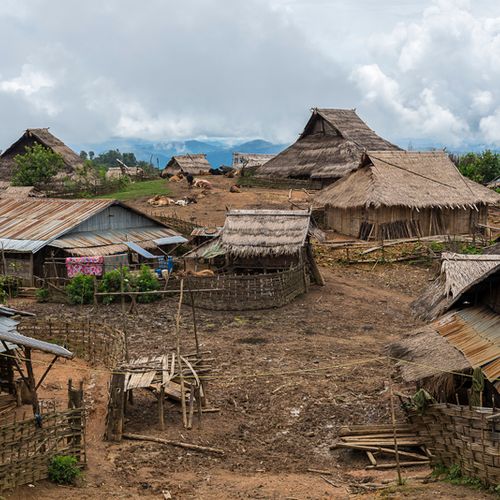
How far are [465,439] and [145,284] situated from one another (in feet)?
51.4

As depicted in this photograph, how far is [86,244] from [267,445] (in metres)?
16.0

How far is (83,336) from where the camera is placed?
1839 cm

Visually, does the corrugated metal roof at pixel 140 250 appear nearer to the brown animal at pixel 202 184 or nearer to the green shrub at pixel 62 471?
the green shrub at pixel 62 471

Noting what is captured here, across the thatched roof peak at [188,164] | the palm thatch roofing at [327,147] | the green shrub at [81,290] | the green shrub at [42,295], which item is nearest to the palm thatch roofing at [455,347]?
the green shrub at [81,290]

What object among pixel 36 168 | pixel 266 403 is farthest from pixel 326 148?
pixel 266 403

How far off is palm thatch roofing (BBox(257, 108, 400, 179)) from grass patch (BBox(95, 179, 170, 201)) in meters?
6.74

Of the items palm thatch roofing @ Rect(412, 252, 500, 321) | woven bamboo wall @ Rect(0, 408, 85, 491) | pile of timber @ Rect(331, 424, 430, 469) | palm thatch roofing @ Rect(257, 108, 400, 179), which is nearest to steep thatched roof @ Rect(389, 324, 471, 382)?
palm thatch roofing @ Rect(412, 252, 500, 321)

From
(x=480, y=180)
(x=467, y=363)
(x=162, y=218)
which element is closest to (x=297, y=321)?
(x=467, y=363)

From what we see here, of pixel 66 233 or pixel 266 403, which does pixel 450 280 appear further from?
pixel 66 233

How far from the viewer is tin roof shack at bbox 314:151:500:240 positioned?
30.6 meters

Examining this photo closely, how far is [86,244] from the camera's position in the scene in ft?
88.3

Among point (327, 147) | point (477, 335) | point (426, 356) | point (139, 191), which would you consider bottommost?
point (426, 356)

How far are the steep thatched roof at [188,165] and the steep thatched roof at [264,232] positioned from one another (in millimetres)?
29834

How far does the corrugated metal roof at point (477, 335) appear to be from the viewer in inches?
397
